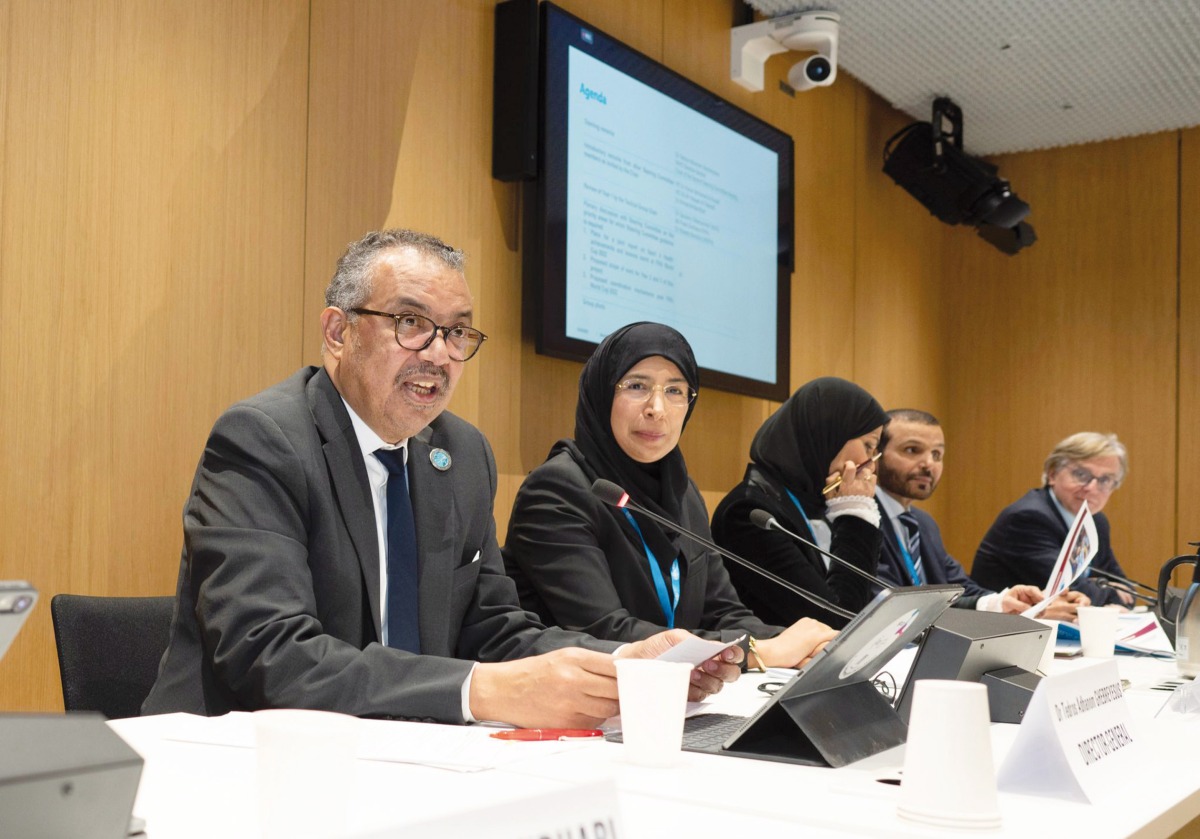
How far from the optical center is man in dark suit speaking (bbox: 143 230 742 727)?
143 cm

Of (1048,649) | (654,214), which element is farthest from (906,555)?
(1048,649)

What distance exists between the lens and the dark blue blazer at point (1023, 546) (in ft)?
14.6

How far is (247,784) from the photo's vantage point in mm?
1021

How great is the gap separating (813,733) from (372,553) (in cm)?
76

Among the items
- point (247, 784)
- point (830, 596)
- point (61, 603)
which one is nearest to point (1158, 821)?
point (247, 784)

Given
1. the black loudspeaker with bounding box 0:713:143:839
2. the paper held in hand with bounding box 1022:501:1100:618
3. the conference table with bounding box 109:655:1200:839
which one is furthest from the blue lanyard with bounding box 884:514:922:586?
the black loudspeaker with bounding box 0:713:143:839

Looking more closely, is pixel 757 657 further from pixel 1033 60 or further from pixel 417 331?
pixel 1033 60

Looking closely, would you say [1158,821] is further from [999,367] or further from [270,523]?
[999,367]

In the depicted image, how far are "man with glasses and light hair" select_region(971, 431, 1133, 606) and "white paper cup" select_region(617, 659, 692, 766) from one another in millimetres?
3551

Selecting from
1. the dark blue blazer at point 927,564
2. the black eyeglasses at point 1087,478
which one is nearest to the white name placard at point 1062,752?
the dark blue blazer at point 927,564

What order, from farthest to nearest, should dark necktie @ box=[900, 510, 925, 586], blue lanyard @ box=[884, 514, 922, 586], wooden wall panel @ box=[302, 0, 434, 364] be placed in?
dark necktie @ box=[900, 510, 925, 586], blue lanyard @ box=[884, 514, 922, 586], wooden wall panel @ box=[302, 0, 434, 364]

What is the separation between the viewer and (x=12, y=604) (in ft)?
2.08

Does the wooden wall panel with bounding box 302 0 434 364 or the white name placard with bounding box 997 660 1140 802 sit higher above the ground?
the wooden wall panel with bounding box 302 0 434 364

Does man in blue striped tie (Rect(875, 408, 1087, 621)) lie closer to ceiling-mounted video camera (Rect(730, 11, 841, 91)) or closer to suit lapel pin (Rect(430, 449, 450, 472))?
ceiling-mounted video camera (Rect(730, 11, 841, 91))
